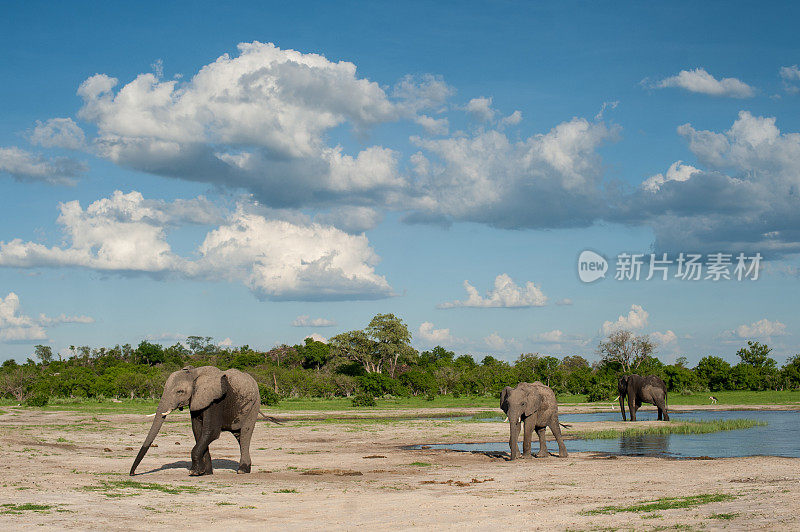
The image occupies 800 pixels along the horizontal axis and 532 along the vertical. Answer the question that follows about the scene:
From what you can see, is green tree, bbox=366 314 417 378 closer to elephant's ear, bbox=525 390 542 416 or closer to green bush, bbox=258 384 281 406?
green bush, bbox=258 384 281 406

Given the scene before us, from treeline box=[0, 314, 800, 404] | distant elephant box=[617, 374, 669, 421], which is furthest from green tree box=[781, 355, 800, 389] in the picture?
distant elephant box=[617, 374, 669, 421]

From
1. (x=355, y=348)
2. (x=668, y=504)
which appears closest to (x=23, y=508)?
(x=668, y=504)

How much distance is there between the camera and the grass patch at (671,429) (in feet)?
127

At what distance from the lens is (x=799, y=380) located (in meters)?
93.4

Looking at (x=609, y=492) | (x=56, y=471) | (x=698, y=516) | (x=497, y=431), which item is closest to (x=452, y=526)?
(x=698, y=516)

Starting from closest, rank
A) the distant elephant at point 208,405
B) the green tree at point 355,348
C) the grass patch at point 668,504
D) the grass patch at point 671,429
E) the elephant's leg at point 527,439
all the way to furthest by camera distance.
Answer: the grass patch at point 668,504
the distant elephant at point 208,405
the elephant's leg at point 527,439
the grass patch at point 671,429
the green tree at point 355,348

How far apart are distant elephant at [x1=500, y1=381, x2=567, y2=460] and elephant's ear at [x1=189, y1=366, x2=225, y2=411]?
445 inches

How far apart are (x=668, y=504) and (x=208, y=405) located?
510 inches

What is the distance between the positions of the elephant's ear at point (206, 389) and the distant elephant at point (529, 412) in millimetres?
11308

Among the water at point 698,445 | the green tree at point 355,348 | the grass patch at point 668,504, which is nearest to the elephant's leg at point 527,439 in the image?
the water at point 698,445

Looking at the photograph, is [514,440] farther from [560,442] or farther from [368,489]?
[368,489]

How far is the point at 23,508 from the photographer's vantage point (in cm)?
1520

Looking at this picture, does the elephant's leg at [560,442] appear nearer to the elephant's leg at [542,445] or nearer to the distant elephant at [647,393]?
the elephant's leg at [542,445]

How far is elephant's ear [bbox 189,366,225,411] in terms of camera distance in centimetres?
2173
